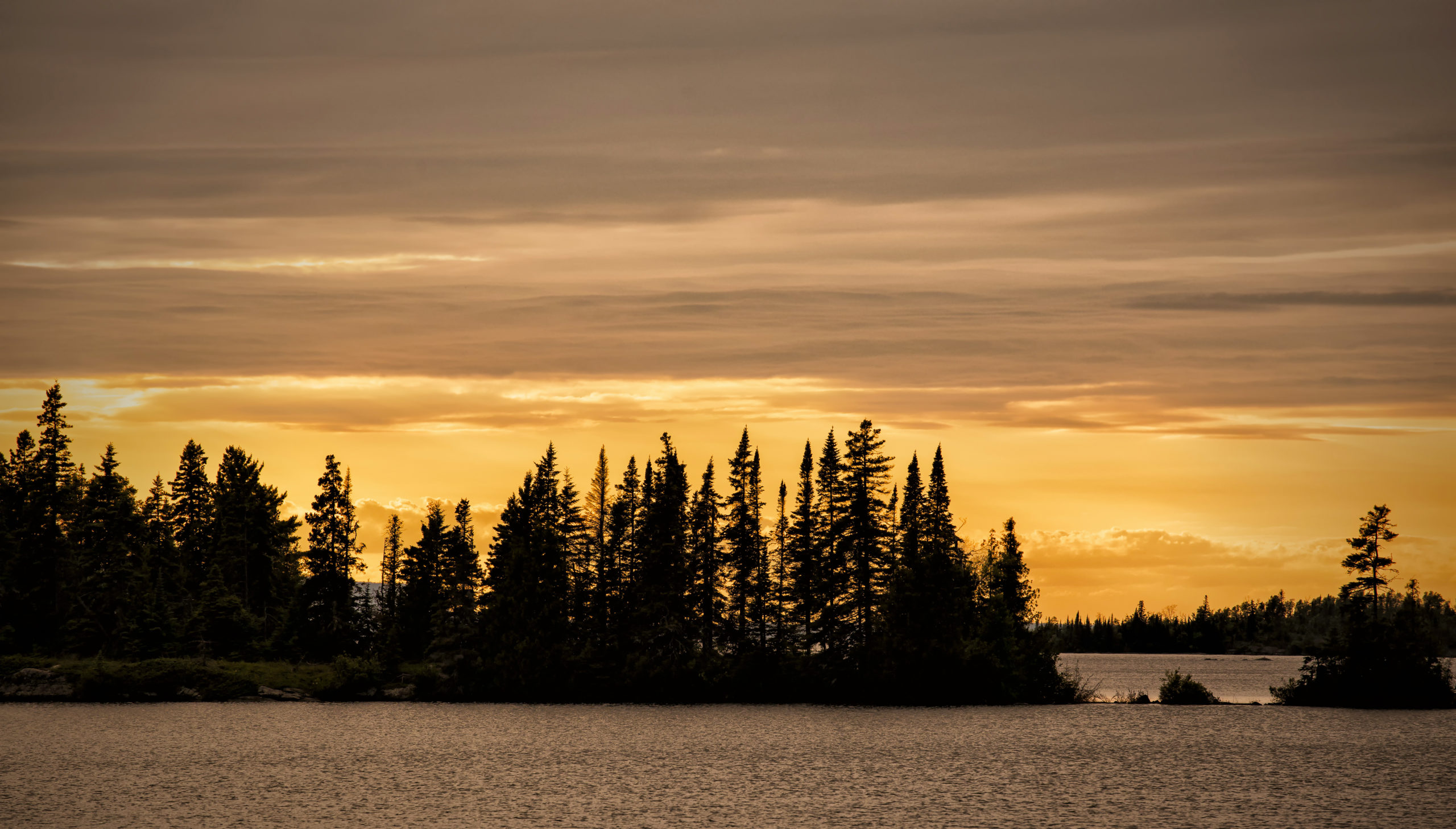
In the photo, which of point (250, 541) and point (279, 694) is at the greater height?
point (250, 541)

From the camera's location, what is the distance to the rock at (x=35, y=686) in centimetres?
10669

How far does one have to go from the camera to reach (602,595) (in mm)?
118875

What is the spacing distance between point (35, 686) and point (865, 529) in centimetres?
7537

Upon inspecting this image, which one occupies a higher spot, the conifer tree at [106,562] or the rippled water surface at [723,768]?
the conifer tree at [106,562]

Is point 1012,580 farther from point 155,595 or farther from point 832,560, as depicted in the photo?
point 155,595

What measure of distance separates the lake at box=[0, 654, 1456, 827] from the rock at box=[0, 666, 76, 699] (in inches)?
228

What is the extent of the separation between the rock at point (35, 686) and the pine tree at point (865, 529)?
70.5 metres

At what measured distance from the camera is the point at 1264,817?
51.3 meters

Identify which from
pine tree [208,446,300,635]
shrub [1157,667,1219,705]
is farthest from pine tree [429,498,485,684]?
shrub [1157,667,1219,705]

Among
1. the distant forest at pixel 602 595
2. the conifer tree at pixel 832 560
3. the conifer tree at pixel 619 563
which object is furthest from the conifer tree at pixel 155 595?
the conifer tree at pixel 832 560

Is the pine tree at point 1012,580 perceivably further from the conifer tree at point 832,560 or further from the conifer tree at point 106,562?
the conifer tree at point 106,562

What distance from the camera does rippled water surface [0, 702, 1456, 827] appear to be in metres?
51.4

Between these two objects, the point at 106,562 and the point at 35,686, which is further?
the point at 106,562

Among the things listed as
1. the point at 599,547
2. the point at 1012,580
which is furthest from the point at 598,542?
the point at 1012,580
